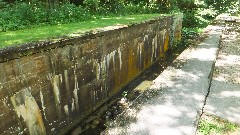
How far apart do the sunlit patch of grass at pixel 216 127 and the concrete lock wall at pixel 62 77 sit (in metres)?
2.82

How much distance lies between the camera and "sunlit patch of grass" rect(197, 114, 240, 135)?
302 centimetres

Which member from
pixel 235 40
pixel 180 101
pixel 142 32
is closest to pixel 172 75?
pixel 180 101

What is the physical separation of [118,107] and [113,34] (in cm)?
209

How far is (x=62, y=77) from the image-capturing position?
4.81 meters

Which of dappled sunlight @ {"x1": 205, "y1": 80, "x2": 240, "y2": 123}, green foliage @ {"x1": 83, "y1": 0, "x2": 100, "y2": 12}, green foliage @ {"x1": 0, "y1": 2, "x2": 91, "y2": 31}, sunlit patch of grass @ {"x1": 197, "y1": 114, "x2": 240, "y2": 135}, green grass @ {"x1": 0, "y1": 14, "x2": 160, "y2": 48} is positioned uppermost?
green foliage @ {"x1": 83, "y1": 0, "x2": 100, "y2": 12}

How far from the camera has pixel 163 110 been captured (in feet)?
11.2

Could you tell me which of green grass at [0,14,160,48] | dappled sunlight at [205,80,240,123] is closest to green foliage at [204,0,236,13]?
green grass at [0,14,160,48]

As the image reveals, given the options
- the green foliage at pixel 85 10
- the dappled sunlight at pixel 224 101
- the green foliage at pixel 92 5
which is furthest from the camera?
the green foliage at pixel 92 5

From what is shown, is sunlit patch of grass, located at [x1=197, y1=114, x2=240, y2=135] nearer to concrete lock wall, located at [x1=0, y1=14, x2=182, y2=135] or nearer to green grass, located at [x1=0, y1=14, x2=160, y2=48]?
concrete lock wall, located at [x1=0, y1=14, x2=182, y2=135]

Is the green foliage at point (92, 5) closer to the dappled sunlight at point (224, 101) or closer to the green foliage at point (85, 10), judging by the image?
the green foliage at point (85, 10)

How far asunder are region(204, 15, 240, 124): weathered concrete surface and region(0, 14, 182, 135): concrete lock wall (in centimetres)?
277

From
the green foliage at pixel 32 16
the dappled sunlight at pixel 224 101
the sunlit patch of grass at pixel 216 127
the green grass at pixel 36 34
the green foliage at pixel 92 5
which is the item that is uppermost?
the green foliage at pixel 92 5

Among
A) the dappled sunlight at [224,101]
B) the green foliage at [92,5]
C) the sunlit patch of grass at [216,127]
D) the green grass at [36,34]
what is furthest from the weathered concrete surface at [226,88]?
the green foliage at [92,5]

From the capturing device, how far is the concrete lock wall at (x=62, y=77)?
3.77 m
